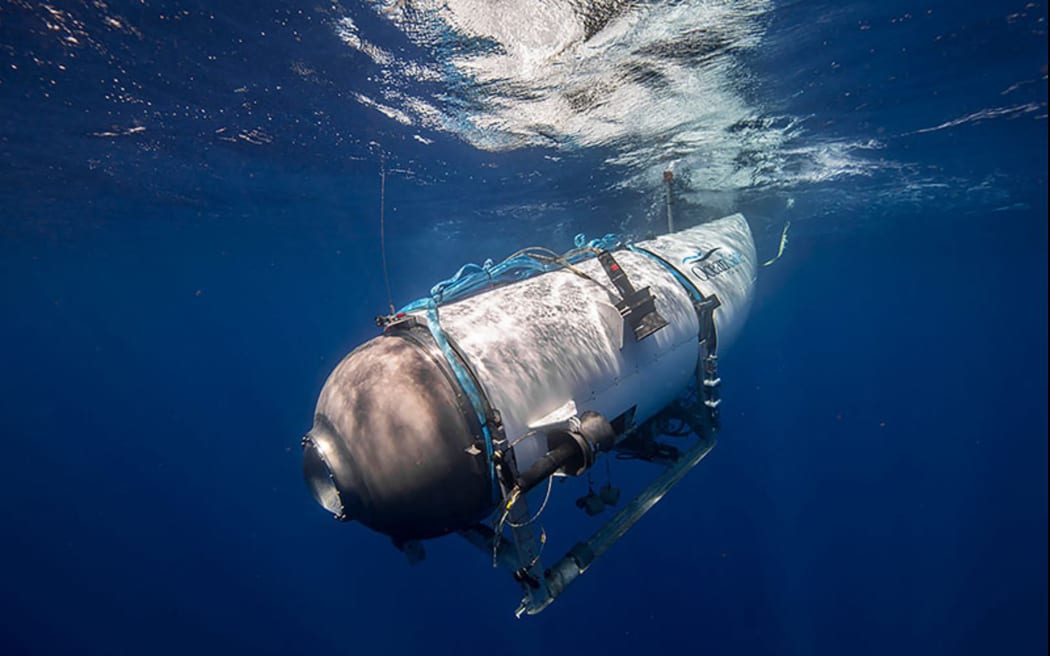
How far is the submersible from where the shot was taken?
2820 millimetres

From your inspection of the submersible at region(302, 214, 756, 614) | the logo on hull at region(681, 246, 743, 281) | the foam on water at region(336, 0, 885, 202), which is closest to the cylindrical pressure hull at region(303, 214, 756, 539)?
the submersible at region(302, 214, 756, 614)

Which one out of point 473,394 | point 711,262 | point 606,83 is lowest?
point 473,394

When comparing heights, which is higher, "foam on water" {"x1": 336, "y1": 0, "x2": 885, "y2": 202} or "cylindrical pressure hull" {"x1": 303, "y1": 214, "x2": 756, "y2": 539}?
"foam on water" {"x1": 336, "y1": 0, "x2": 885, "y2": 202}

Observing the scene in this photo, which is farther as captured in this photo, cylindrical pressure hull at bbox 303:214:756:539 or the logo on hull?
the logo on hull

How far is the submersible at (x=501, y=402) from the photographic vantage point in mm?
2820

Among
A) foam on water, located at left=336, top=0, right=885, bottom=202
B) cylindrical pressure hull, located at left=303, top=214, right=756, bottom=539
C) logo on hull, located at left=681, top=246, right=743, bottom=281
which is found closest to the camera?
cylindrical pressure hull, located at left=303, top=214, right=756, bottom=539

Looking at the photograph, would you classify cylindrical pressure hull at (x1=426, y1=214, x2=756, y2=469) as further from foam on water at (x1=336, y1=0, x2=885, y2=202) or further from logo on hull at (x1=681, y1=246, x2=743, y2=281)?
foam on water at (x1=336, y1=0, x2=885, y2=202)

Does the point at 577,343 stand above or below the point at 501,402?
above

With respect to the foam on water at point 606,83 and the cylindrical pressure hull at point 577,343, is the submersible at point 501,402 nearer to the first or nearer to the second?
the cylindrical pressure hull at point 577,343

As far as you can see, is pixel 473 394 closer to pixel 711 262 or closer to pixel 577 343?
pixel 577 343

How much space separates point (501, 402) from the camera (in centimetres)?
303

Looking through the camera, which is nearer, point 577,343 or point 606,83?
point 577,343

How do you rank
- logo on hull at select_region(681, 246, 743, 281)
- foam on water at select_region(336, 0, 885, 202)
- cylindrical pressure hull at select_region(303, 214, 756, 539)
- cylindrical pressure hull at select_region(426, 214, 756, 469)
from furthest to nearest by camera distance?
1. foam on water at select_region(336, 0, 885, 202)
2. logo on hull at select_region(681, 246, 743, 281)
3. cylindrical pressure hull at select_region(426, 214, 756, 469)
4. cylindrical pressure hull at select_region(303, 214, 756, 539)

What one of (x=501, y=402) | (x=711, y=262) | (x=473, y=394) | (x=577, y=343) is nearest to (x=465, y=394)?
(x=473, y=394)
